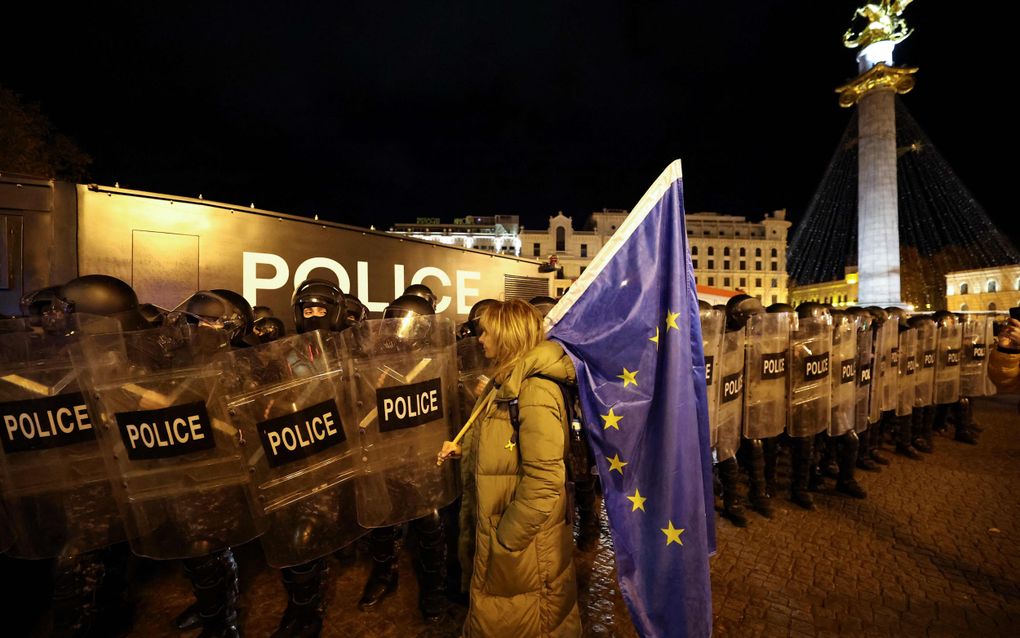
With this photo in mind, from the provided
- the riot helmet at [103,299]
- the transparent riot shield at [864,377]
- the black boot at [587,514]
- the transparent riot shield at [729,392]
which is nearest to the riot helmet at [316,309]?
the riot helmet at [103,299]

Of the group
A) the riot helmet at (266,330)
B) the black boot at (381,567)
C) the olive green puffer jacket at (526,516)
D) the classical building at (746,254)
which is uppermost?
the classical building at (746,254)

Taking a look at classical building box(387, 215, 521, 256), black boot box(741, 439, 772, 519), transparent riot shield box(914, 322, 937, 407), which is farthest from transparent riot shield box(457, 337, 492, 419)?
classical building box(387, 215, 521, 256)

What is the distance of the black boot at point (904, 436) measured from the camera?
21.4 ft

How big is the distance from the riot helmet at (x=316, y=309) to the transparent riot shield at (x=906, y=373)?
7721 mm

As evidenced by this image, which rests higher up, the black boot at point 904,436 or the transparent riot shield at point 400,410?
the transparent riot shield at point 400,410

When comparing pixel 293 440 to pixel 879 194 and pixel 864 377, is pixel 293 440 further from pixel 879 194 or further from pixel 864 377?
pixel 879 194

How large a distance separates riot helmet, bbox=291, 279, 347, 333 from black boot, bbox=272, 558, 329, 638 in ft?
5.88

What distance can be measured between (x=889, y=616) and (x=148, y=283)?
8.70 meters

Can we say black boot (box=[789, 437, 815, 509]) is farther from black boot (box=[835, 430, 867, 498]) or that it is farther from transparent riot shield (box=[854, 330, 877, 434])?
transparent riot shield (box=[854, 330, 877, 434])

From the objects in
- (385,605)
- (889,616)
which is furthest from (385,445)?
(889,616)

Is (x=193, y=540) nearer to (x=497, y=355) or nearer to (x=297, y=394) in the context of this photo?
(x=297, y=394)

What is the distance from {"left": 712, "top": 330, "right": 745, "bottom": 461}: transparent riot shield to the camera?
430 cm

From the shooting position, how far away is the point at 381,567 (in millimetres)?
3311

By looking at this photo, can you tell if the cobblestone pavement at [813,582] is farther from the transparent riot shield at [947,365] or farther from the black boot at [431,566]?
the transparent riot shield at [947,365]
